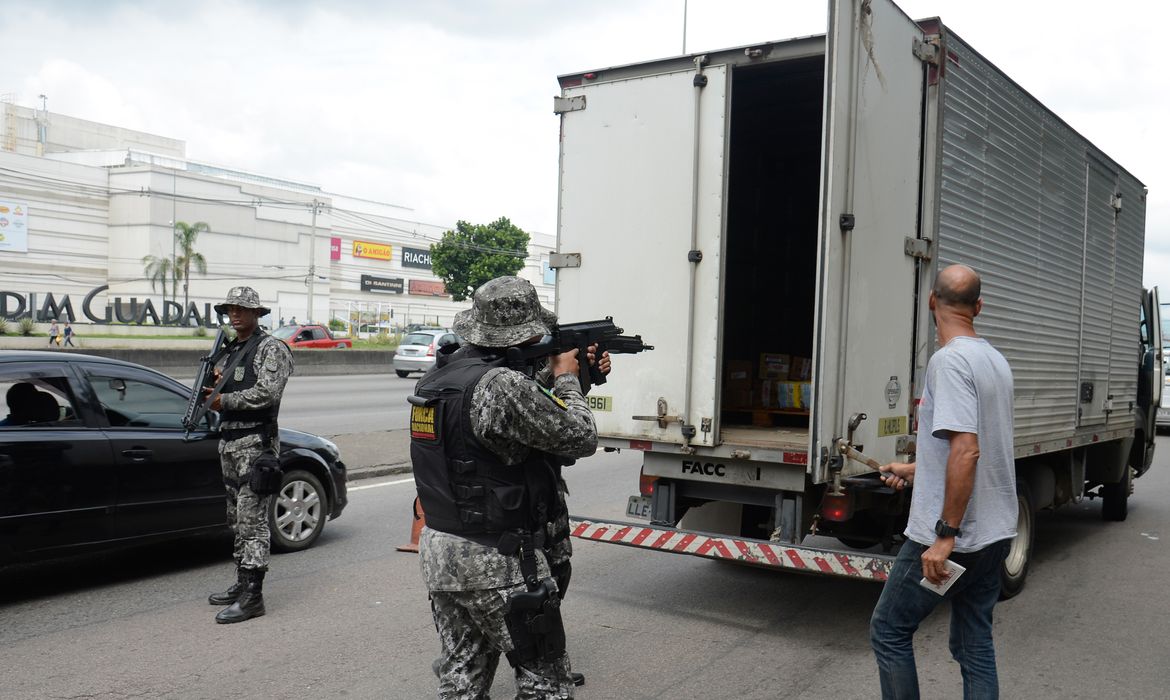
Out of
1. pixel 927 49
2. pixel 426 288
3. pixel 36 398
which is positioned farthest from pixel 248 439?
pixel 426 288

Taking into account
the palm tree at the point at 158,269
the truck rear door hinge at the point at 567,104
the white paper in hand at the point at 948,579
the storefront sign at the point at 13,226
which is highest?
the storefront sign at the point at 13,226

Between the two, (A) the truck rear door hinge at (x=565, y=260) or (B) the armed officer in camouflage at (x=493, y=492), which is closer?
(B) the armed officer in camouflage at (x=493, y=492)

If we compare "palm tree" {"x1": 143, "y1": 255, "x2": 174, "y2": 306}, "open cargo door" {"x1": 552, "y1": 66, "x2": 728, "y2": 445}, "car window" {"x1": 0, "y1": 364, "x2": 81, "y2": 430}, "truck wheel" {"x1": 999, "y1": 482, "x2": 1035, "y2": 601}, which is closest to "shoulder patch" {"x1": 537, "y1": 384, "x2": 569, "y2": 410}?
"open cargo door" {"x1": 552, "y1": 66, "x2": 728, "y2": 445}

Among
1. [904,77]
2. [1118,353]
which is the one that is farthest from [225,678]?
[1118,353]

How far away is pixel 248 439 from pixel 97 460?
1071 millimetres

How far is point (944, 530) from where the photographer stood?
3.28 meters

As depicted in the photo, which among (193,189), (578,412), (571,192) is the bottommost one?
(578,412)

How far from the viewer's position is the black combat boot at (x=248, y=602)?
18.2 feet

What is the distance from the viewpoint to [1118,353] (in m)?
8.92

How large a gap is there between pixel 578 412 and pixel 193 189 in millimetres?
80540

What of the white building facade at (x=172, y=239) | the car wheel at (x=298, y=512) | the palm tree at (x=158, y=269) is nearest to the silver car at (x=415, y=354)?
the car wheel at (x=298, y=512)

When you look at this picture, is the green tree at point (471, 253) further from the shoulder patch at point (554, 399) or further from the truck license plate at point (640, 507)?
the shoulder patch at point (554, 399)

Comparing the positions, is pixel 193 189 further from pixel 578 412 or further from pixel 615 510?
pixel 578 412

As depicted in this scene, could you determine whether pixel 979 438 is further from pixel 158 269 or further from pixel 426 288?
pixel 426 288
